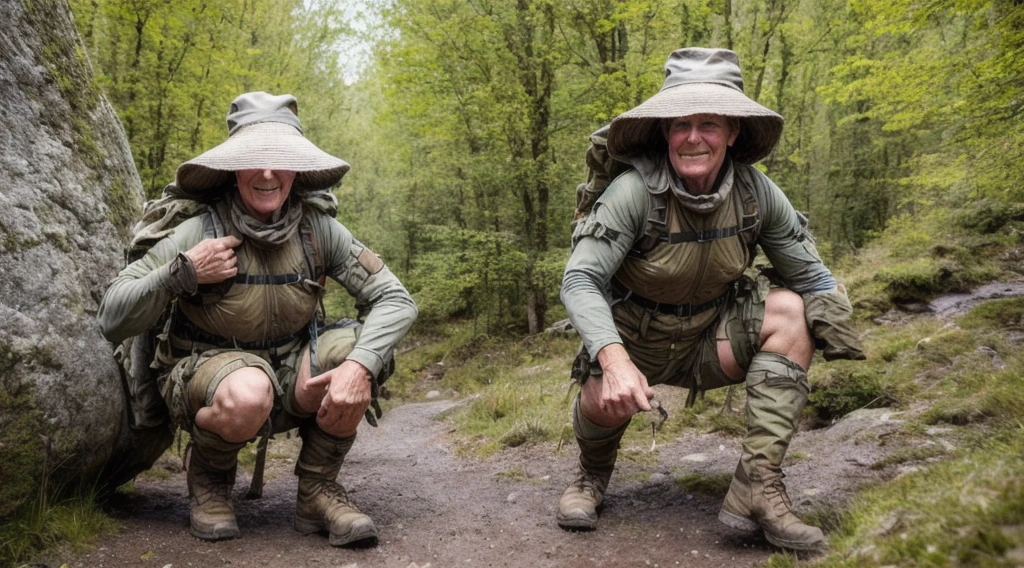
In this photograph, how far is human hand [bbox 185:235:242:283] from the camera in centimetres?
289

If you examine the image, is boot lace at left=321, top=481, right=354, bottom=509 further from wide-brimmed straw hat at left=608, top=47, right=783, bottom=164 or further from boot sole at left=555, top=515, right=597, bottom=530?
wide-brimmed straw hat at left=608, top=47, right=783, bottom=164

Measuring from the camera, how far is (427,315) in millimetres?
15320

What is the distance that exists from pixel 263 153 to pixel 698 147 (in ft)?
6.96

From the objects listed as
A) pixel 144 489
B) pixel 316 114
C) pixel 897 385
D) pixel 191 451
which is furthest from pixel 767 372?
pixel 316 114

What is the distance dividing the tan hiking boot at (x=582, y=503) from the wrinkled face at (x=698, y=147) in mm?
→ 1671

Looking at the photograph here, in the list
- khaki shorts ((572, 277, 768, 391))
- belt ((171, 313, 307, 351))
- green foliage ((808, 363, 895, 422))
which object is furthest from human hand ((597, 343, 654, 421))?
green foliage ((808, 363, 895, 422))

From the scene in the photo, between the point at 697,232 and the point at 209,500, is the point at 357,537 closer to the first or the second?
the point at 209,500

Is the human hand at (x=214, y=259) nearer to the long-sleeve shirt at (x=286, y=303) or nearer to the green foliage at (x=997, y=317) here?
the long-sleeve shirt at (x=286, y=303)

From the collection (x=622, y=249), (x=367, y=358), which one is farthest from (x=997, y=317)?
(x=367, y=358)

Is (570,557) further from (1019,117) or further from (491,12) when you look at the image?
(491,12)

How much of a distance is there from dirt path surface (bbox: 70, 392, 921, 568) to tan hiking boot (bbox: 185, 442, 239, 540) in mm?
58

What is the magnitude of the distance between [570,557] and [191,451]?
2028 millimetres

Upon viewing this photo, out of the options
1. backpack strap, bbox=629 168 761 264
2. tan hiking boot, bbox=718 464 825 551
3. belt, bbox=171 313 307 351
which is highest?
backpack strap, bbox=629 168 761 264

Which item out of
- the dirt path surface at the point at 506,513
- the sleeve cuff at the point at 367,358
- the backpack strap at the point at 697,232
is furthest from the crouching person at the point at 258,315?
the backpack strap at the point at 697,232
